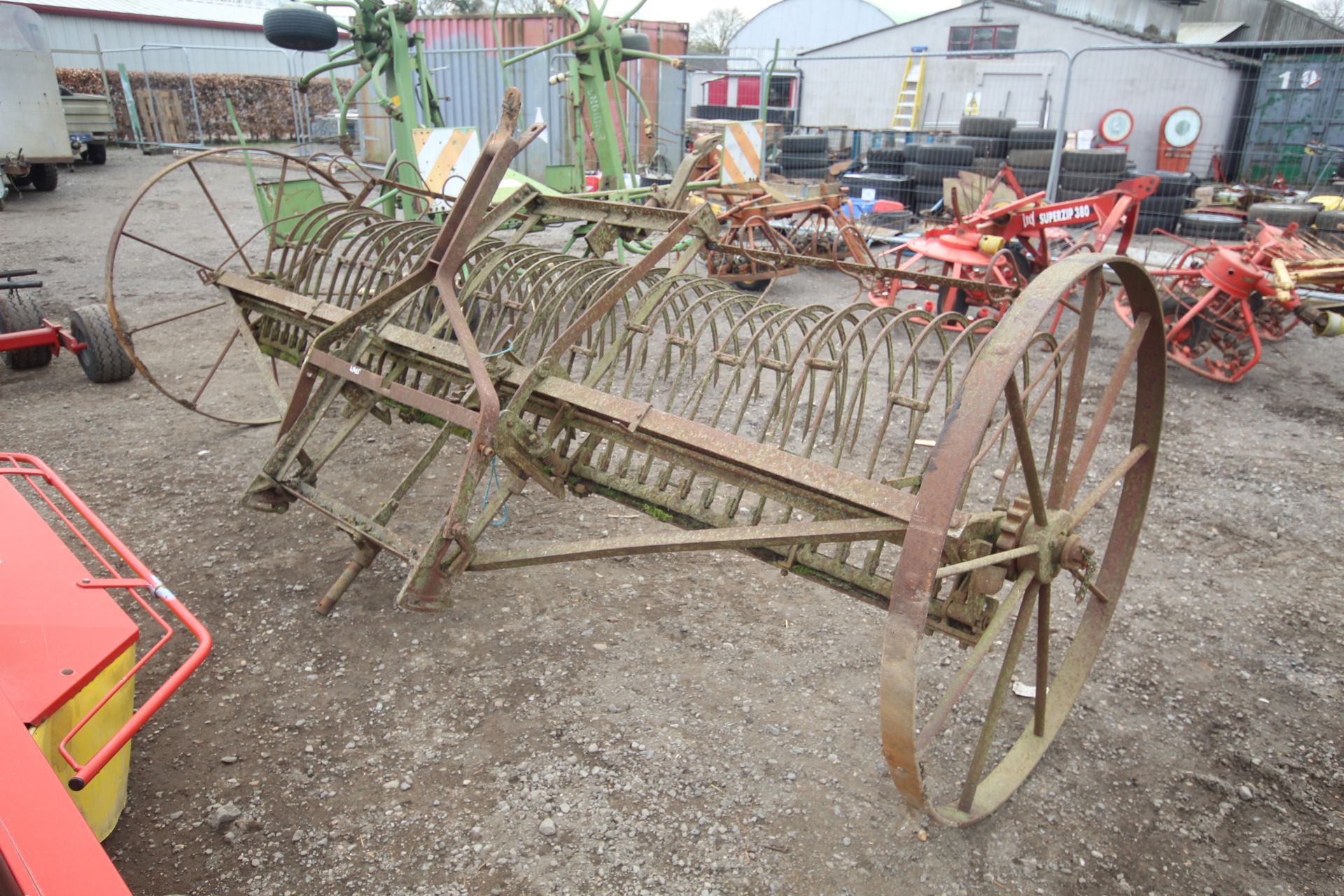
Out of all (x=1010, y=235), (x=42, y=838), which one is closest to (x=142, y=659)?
A: (x=42, y=838)

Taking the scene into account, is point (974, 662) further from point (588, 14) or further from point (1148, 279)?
point (588, 14)

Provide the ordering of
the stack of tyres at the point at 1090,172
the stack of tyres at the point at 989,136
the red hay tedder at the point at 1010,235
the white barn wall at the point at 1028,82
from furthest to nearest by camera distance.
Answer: the white barn wall at the point at 1028,82 < the stack of tyres at the point at 989,136 < the stack of tyres at the point at 1090,172 < the red hay tedder at the point at 1010,235

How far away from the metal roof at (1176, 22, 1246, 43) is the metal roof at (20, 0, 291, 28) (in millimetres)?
21429

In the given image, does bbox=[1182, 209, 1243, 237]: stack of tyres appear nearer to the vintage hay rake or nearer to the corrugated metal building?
the corrugated metal building

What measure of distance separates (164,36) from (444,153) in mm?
21149

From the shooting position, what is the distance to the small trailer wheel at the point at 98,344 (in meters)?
5.02

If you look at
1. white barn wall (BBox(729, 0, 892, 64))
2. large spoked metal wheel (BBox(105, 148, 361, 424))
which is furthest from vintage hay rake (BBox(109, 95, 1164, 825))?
white barn wall (BBox(729, 0, 892, 64))

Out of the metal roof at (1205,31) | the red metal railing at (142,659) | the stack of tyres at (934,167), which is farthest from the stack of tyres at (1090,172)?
the metal roof at (1205,31)

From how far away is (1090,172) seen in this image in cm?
1005

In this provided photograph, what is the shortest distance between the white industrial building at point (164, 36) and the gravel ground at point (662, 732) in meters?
17.0

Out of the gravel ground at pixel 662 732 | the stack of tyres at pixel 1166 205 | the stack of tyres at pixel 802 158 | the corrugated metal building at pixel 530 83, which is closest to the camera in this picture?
the gravel ground at pixel 662 732

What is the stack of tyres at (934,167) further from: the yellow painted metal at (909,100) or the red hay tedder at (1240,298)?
the red hay tedder at (1240,298)

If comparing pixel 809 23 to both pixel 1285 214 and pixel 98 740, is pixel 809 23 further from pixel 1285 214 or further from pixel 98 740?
pixel 98 740

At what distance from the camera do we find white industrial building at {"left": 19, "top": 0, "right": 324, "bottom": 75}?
57.9 ft
